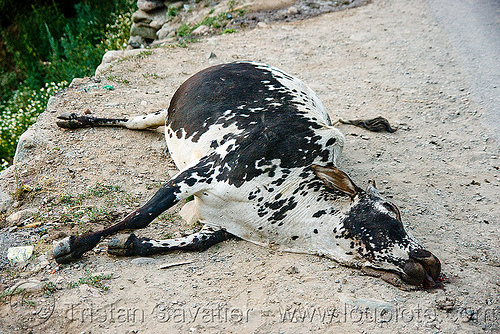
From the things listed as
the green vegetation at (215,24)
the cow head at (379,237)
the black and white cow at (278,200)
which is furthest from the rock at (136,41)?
Result: the cow head at (379,237)

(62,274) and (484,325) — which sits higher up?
(62,274)

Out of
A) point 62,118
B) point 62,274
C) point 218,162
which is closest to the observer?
point 62,274

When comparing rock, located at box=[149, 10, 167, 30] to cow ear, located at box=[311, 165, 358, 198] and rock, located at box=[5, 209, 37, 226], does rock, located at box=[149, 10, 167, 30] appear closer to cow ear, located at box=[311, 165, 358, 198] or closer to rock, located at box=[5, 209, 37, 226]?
rock, located at box=[5, 209, 37, 226]

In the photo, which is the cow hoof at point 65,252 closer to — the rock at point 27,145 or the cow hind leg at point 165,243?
the cow hind leg at point 165,243

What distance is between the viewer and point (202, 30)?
7.73m

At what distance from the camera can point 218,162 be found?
3.45 metres

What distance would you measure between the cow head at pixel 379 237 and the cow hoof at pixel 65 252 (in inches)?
64.7

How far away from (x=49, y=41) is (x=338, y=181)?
23.9 feet

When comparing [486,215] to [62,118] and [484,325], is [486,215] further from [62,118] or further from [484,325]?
[62,118]

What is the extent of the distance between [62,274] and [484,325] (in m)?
2.47

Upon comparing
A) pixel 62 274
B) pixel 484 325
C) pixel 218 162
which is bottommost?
pixel 484 325

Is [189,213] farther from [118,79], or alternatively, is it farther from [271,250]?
[118,79]

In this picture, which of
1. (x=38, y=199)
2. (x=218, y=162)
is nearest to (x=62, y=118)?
(x=38, y=199)

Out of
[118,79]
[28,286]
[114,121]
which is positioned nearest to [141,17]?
[118,79]
